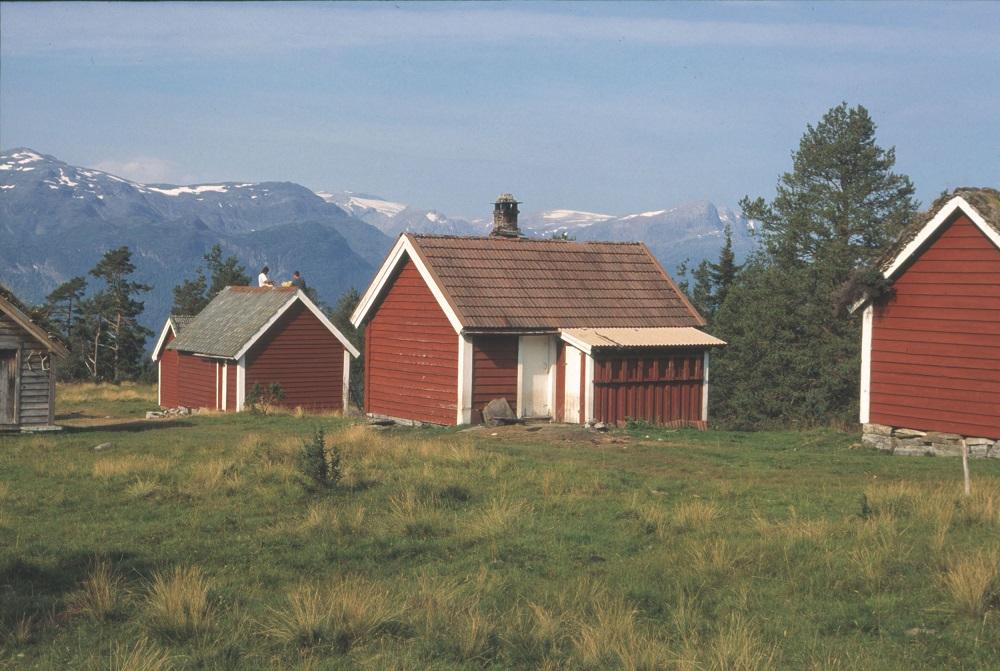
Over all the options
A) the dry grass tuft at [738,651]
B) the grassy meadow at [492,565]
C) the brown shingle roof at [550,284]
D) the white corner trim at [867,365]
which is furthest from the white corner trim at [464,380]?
the dry grass tuft at [738,651]

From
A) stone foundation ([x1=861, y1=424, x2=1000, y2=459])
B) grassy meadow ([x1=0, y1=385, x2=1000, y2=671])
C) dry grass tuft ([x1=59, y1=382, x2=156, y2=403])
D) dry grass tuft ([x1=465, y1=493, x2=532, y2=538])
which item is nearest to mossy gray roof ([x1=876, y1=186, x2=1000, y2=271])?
stone foundation ([x1=861, y1=424, x2=1000, y2=459])

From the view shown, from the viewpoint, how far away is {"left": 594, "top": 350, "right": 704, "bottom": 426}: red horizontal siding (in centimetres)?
2706

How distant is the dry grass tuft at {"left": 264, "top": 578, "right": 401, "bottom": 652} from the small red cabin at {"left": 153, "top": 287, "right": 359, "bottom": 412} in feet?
95.3

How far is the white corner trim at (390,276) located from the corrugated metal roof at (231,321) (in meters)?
8.04

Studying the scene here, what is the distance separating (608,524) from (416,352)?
54.8 ft

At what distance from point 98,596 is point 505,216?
26.2 meters

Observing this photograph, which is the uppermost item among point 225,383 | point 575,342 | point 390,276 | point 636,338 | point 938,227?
point 938,227

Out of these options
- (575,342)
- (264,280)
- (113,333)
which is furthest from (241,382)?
(113,333)

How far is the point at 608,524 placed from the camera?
12883mm

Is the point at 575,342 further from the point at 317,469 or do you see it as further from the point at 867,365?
the point at 317,469

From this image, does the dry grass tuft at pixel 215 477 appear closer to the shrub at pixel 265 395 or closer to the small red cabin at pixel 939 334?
the small red cabin at pixel 939 334

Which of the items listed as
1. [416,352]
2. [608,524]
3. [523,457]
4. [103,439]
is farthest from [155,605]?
[416,352]

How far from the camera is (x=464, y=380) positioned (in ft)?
88.7

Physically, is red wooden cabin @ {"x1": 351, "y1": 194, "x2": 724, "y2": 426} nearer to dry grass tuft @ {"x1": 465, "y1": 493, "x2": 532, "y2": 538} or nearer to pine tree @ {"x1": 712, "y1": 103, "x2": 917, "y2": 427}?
dry grass tuft @ {"x1": 465, "y1": 493, "x2": 532, "y2": 538}
